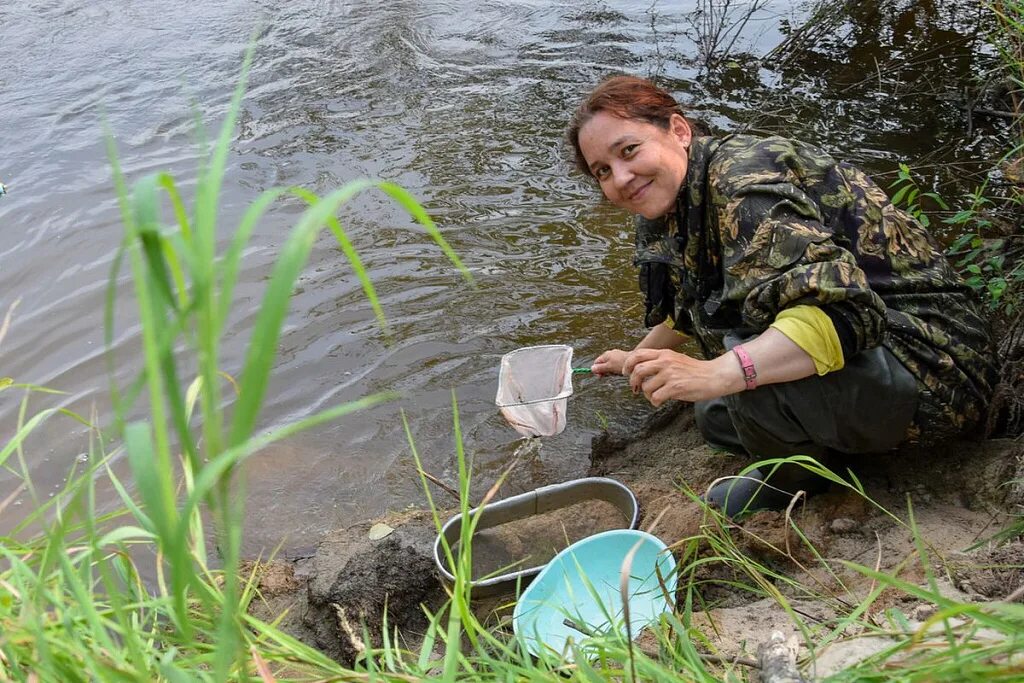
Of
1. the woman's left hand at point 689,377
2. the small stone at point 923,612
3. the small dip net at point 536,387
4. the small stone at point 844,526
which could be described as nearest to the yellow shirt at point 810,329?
the woman's left hand at point 689,377

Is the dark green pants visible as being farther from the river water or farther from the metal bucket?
the river water

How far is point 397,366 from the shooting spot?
3.93m

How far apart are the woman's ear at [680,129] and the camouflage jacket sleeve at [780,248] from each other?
0.19m

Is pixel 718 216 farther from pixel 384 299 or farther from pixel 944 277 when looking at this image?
pixel 384 299

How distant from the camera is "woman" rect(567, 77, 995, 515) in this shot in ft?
7.43

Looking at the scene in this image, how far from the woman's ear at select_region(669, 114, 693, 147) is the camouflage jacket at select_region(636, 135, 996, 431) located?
46mm

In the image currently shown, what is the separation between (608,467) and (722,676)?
172 cm

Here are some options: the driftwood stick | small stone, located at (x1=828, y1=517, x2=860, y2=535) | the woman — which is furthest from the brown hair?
the driftwood stick

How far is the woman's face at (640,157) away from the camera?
2547mm

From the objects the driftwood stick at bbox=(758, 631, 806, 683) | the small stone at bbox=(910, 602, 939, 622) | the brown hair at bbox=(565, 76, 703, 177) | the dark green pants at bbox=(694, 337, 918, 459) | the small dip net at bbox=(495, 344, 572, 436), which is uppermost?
the brown hair at bbox=(565, 76, 703, 177)

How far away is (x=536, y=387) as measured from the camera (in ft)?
11.2

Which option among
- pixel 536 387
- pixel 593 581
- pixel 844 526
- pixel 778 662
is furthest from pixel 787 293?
pixel 536 387

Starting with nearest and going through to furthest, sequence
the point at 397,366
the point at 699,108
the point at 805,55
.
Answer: the point at 397,366
the point at 699,108
the point at 805,55

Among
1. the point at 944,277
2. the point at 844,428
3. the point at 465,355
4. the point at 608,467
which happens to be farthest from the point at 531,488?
the point at 944,277
